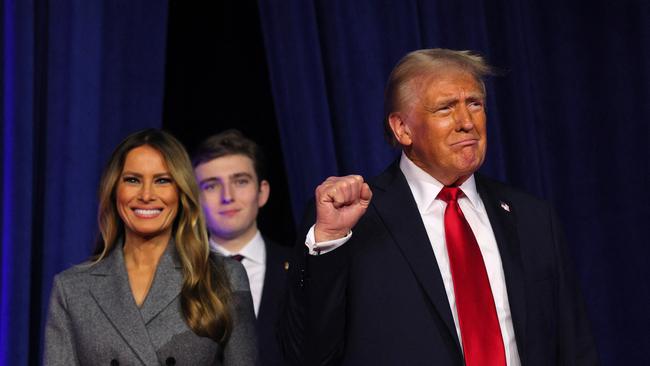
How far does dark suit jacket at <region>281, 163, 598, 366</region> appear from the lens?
187 centimetres

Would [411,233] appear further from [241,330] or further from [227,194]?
[227,194]

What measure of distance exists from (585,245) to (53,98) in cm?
212

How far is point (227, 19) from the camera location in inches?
141

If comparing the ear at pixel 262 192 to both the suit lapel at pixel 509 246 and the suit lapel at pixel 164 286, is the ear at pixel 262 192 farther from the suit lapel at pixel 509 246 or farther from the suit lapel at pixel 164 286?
the suit lapel at pixel 509 246

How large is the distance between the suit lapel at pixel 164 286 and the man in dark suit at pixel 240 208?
0.59 metres

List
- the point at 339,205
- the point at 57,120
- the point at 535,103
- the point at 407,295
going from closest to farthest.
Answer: the point at 339,205, the point at 407,295, the point at 57,120, the point at 535,103

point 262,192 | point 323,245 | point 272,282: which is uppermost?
point 262,192

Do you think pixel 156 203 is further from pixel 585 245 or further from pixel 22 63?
pixel 585 245

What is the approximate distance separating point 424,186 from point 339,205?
0.38 m

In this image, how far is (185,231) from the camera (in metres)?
2.48

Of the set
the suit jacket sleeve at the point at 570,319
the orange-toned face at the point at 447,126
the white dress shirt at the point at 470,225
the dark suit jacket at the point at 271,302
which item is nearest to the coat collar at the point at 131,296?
the dark suit jacket at the point at 271,302

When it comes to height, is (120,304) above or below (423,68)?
below

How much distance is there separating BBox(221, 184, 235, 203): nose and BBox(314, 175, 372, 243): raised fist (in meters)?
1.34

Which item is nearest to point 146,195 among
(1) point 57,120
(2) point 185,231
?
(2) point 185,231
